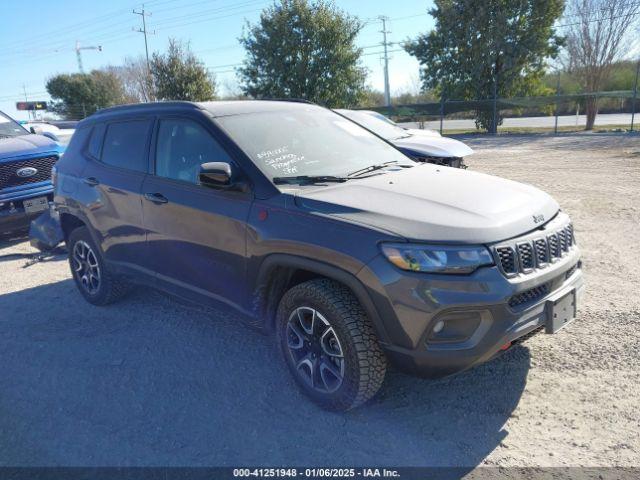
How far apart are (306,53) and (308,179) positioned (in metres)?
26.3

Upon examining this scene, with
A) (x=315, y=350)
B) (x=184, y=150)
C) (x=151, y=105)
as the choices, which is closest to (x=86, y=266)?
(x=151, y=105)

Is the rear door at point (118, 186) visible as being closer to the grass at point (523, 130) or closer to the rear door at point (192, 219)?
the rear door at point (192, 219)

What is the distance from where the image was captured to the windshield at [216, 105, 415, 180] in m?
3.55

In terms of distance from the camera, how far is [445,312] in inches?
104

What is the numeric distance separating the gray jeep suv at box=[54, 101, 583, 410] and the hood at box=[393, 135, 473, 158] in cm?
470

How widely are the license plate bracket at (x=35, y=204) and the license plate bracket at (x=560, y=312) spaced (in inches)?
285

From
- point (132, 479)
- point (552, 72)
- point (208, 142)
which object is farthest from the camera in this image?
point (552, 72)

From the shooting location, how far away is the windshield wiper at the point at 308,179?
3.36m

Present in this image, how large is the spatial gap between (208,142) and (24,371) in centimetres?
224

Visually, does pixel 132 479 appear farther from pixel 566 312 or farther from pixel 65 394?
pixel 566 312

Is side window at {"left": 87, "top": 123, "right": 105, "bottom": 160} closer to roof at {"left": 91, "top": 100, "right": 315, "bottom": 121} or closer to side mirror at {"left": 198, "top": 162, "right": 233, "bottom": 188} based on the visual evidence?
roof at {"left": 91, "top": 100, "right": 315, "bottom": 121}

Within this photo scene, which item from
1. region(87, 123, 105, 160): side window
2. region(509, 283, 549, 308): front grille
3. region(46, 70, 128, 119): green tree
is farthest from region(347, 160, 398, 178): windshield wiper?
region(46, 70, 128, 119): green tree

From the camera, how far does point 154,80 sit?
30375 millimetres

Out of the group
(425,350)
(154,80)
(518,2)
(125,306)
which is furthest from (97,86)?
(425,350)
